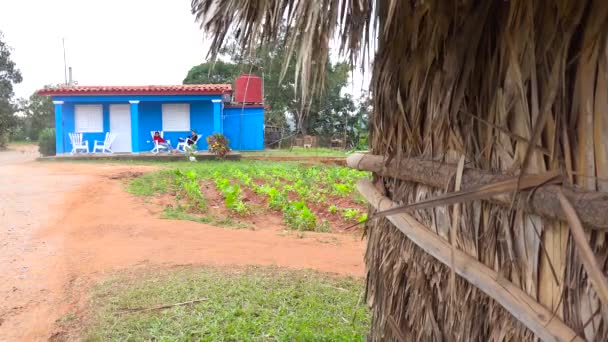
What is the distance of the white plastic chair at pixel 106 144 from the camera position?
2033 cm

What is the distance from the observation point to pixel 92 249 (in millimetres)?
6477

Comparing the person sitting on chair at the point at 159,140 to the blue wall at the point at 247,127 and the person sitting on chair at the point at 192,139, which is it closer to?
the person sitting on chair at the point at 192,139

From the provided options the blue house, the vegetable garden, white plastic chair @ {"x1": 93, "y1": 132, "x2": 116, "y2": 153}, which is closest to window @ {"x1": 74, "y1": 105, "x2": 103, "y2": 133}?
the blue house

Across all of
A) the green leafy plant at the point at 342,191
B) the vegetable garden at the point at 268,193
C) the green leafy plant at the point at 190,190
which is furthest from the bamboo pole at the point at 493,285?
the green leafy plant at the point at 342,191

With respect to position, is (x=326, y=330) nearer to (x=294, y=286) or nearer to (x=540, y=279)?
(x=294, y=286)

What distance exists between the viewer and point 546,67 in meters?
1.56

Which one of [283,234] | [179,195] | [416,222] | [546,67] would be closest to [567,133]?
[546,67]

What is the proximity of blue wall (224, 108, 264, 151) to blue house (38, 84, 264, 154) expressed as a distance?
30 centimetres

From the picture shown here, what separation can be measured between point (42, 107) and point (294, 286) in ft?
156

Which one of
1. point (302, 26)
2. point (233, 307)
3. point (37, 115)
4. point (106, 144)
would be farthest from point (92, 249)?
point (37, 115)

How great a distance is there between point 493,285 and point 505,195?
1.11 feet

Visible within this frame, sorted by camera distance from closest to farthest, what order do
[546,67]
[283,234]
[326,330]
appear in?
[546,67] → [326,330] → [283,234]

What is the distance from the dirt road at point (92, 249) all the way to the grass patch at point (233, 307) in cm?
38

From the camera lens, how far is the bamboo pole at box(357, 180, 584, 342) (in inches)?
59.9
